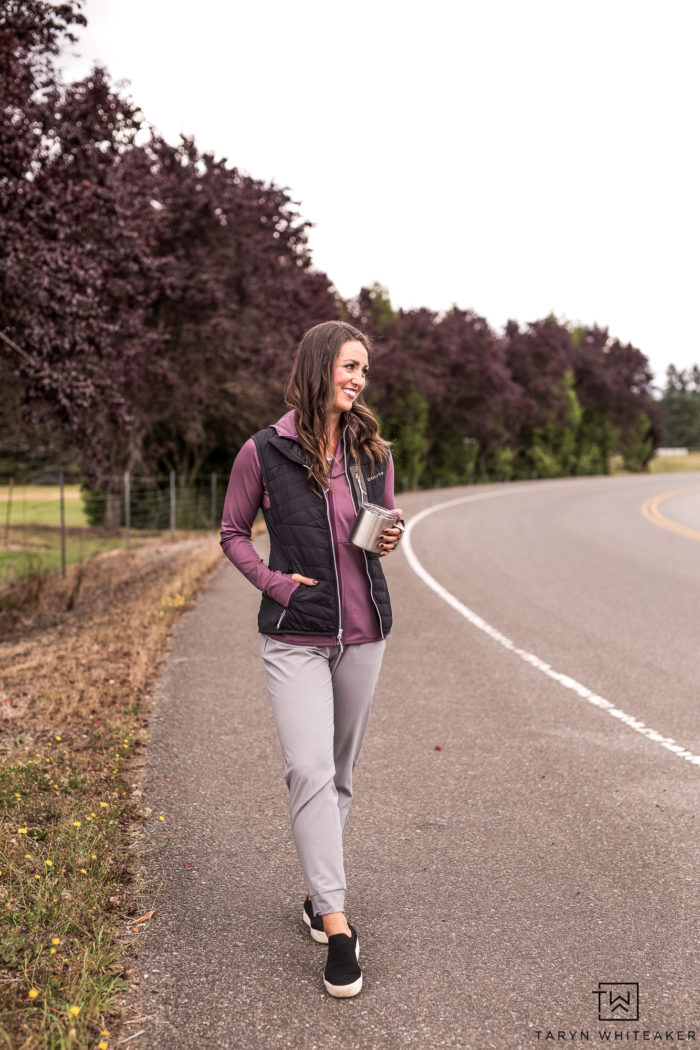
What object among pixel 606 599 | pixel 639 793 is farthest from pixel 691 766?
pixel 606 599

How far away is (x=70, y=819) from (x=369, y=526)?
202cm

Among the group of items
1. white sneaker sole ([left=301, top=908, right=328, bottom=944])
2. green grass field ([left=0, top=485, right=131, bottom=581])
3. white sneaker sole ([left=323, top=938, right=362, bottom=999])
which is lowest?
green grass field ([left=0, top=485, right=131, bottom=581])

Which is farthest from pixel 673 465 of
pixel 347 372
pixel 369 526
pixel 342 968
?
pixel 342 968

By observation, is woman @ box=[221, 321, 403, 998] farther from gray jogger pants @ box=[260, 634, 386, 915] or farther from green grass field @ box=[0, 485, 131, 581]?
green grass field @ box=[0, 485, 131, 581]

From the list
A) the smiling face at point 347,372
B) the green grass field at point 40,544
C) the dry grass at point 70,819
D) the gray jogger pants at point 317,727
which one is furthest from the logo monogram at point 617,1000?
the green grass field at point 40,544

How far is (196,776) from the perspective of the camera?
5211mm

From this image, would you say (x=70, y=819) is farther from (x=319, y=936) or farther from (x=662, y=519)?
(x=662, y=519)

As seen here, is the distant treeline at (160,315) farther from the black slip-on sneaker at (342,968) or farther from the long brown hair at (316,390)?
the black slip-on sneaker at (342,968)

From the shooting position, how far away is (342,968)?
3092 millimetres

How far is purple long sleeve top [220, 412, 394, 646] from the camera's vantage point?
3.36 meters

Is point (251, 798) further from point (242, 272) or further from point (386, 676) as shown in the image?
point (242, 272)

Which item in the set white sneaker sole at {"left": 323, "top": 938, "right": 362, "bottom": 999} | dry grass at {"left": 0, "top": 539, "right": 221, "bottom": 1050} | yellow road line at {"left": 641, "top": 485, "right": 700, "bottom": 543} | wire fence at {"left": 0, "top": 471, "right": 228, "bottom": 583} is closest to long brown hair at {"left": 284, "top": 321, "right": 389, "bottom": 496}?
white sneaker sole at {"left": 323, "top": 938, "right": 362, "bottom": 999}

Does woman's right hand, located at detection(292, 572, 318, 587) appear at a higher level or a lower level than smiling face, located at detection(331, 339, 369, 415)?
lower

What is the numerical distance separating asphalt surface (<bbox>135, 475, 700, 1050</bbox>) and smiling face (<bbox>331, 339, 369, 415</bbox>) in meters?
1.90
